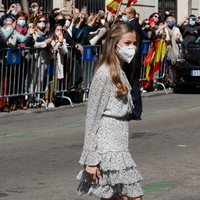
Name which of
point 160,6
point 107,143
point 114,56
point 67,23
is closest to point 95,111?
point 107,143

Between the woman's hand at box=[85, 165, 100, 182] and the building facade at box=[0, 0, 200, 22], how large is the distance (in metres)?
18.2

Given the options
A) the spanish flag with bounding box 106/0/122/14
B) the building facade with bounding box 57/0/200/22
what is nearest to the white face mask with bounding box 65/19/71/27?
the spanish flag with bounding box 106/0/122/14

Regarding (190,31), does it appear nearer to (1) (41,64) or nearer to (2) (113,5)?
(2) (113,5)

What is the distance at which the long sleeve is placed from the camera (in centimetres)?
548

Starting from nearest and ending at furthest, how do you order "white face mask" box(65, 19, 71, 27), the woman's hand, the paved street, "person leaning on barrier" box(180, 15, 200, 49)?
the woman's hand
the paved street
"white face mask" box(65, 19, 71, 27)
"person leaning on barrier" box(180, 15, 200, 49)

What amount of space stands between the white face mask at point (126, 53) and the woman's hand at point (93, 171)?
804 mm

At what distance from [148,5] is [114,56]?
1075 inches

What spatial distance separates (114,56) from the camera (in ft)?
18.2

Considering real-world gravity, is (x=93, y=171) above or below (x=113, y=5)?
below

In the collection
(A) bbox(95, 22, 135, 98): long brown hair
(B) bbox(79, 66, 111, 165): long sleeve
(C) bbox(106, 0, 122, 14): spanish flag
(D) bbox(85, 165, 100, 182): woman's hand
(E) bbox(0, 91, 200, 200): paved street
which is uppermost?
(C) bbox(106, 0, 122, 14): spanish flag

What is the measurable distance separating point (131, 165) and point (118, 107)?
1.40 ft

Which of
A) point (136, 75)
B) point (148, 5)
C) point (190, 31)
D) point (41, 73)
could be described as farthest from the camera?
point (148, 5)

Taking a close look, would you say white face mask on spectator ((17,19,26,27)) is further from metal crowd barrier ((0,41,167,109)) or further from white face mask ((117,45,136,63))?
white face mask ((117,45,136,63))

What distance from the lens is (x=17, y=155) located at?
417 inches
